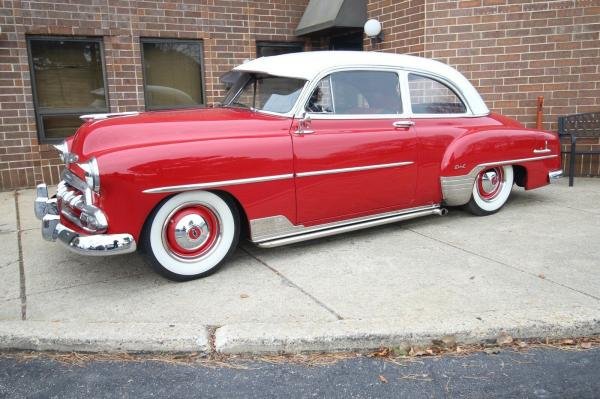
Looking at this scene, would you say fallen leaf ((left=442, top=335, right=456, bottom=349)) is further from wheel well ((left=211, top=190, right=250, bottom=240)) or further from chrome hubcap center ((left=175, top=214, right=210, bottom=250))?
chrome hubcap center ((left=175, top=214, right=210, bottom=250))

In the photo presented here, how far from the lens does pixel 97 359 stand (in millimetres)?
3082

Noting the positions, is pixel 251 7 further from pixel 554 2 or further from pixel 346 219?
pixel 346 219

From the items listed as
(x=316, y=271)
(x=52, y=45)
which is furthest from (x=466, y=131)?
(x=52, y=45)

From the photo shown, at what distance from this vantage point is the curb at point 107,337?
312cm

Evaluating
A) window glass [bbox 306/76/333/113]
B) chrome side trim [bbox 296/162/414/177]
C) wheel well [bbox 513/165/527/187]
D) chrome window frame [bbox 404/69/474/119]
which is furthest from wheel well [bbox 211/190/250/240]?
wheel well [bbox 513/165/527/187]

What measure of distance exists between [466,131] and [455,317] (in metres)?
2.65

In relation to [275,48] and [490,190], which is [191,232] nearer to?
[490,190]

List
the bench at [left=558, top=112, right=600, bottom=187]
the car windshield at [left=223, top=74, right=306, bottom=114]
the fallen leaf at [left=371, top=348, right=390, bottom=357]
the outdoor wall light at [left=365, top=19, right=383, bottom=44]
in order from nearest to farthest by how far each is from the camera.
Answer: the fallen leaf at [left=371, top=348, right=390, bottom=357], the car windshield at [left=223, top=74, right=306, bottom=114], the bench at [left=558, top=112, right=600, bottom=187], the outdoor wall light at [left=365, top=19, right=383, bottom=44]

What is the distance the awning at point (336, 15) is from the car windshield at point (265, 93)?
12.1 feet

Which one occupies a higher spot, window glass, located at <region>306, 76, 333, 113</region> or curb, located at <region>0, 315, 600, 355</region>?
window glass, located at <region>306, 76, 333, 113</region>

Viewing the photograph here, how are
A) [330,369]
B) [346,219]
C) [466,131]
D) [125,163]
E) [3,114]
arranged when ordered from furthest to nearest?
[3,114] → [466,131] → [346,219] → [125,163] → [330,369]

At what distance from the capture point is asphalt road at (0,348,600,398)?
9.00 feet

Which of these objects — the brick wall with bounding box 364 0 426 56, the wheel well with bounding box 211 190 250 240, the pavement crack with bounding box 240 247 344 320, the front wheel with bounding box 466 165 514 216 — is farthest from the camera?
the brick wall with bounding box 364 0 426 56

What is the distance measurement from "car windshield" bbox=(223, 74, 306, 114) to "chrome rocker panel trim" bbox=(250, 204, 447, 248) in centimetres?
97
